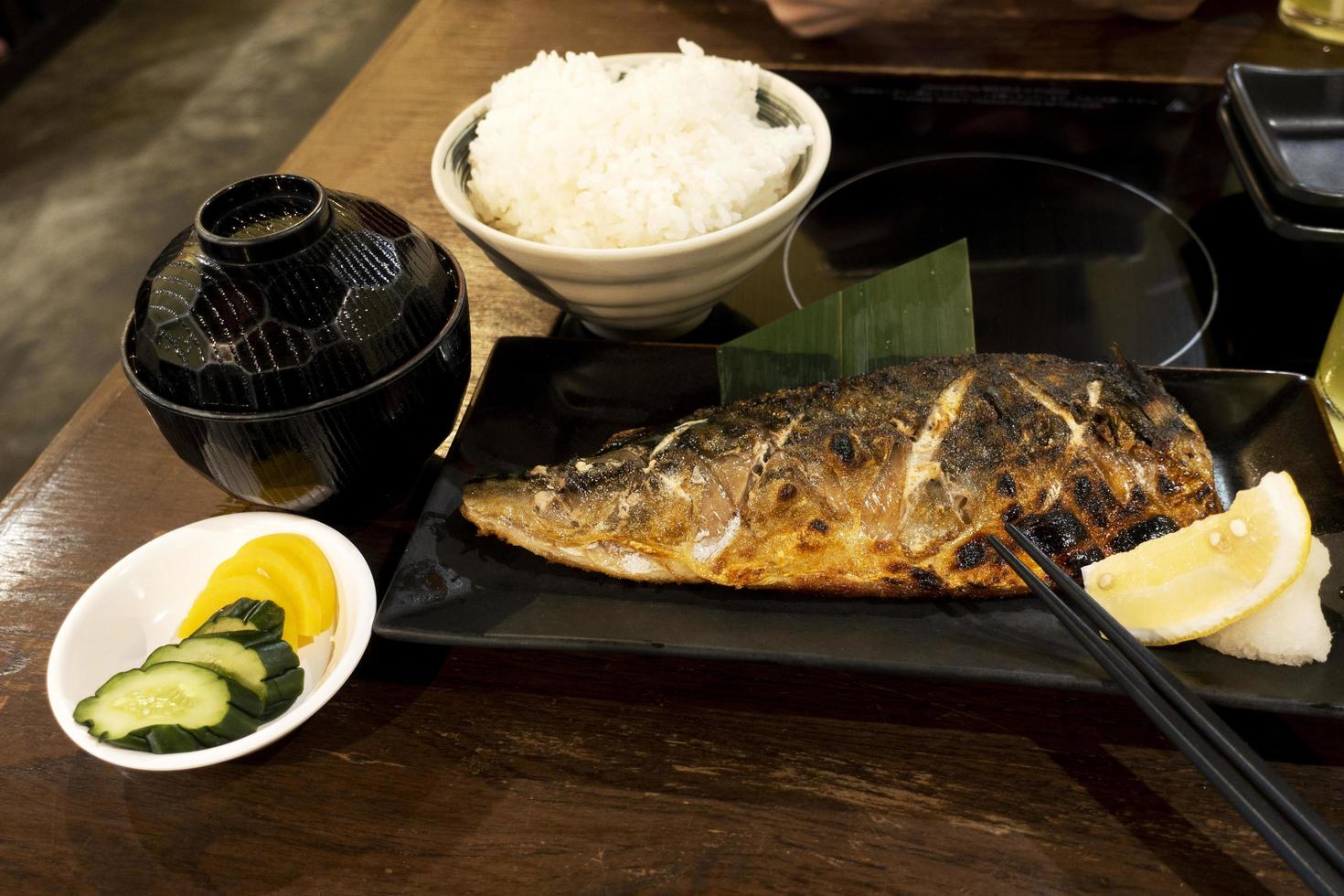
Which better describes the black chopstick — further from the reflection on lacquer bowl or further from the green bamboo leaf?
the reflection on lacquer bowl

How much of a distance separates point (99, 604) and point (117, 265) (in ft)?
13.1

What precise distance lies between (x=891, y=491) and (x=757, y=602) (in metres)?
0.27

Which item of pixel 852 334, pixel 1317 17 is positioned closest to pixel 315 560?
pixel 852 334

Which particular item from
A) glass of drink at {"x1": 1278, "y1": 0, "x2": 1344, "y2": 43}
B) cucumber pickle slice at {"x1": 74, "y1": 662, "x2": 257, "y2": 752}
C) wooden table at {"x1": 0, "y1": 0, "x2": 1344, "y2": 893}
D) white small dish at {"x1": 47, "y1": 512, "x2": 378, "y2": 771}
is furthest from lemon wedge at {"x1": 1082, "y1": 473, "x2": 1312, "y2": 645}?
glass of drink at {"x1": 1278, "y1": 0, "x2": 1344, "y2": 43}

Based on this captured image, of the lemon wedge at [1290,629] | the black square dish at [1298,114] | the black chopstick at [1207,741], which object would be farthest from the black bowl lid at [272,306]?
the black square dish at [1298,114]

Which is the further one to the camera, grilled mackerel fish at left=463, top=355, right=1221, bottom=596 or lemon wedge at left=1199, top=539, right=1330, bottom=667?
grilled mackerel fish at left=463, top=355, right=1221, bottom=596

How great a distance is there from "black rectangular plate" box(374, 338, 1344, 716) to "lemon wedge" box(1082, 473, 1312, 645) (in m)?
0.07

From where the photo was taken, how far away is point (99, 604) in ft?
4.60

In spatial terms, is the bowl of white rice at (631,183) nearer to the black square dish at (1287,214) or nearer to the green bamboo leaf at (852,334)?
the green bamboo leaf at (852,334)

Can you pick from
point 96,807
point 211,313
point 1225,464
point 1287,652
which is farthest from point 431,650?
point 1225,464

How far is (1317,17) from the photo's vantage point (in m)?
2.85

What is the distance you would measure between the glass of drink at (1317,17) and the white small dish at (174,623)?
316 cm

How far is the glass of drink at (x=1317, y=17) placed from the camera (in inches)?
111

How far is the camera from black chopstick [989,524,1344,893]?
37.2 inches
